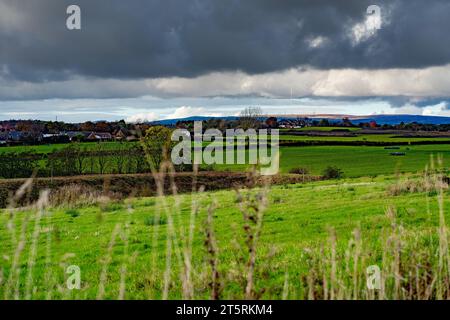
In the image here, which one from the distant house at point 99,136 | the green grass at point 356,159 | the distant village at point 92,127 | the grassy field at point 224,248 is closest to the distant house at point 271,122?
the distant village at point 92,127

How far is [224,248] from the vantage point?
10875 mm

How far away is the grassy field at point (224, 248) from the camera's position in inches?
214

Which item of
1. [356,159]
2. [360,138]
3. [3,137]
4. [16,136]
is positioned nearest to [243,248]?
[356,159]

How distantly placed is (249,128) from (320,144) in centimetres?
1815

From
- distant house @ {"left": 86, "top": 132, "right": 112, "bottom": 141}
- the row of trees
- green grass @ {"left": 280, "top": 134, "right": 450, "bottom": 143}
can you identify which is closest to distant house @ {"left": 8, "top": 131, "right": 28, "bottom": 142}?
distant house @ {"left": 86, "top": 132, "right": 112, "bottom": 141}

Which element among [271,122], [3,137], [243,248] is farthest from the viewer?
[271,122]

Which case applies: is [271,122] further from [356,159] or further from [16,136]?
[16,136]

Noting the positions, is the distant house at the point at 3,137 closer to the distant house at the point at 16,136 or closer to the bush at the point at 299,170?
the distant house at the point at 16,136

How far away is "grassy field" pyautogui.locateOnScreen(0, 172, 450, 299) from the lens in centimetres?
544

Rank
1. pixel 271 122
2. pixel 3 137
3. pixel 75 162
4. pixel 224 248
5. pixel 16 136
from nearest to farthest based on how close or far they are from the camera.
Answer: pixel 224 248, pixel 75 162, pixel 3 137, pixel 16 136, pixel 271 122

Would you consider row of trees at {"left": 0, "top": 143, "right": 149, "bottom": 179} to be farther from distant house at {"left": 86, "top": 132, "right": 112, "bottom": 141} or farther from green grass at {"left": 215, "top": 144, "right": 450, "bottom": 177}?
distant house at {"left": 86, "top": 132, "right": 112, "bottom": 141}

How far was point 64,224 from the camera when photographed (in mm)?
19734

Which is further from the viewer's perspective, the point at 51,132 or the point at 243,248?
the point at 51,132
